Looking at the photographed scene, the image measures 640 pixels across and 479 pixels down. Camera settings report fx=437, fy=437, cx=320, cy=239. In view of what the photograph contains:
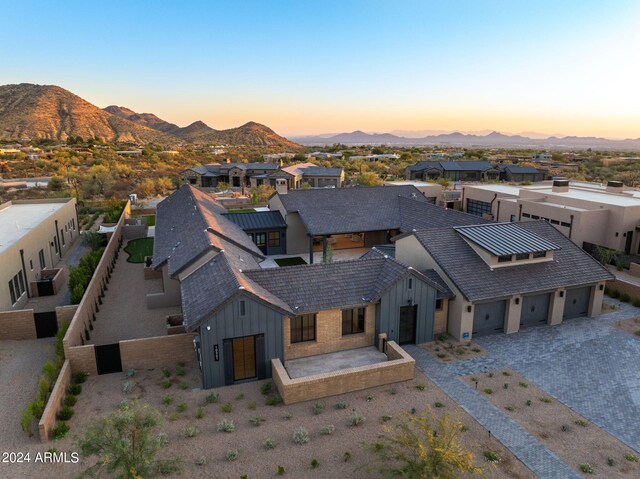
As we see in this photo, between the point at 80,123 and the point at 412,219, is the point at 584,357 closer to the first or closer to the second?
the point at 412,219

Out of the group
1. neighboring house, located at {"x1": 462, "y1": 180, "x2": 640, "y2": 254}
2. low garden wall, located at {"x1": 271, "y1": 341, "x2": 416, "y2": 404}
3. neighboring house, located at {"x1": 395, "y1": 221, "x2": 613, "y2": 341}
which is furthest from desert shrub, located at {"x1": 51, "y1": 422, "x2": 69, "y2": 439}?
neighboring house, located at {"x1": 462, "y1": 180, "x2": 640, "y2": 254}

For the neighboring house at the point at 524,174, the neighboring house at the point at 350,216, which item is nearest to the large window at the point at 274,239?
the neighboring house at the point at 350,216

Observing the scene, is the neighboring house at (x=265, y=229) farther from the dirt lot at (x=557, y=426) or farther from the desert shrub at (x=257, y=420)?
the dirt lot at (x=557, y=426)

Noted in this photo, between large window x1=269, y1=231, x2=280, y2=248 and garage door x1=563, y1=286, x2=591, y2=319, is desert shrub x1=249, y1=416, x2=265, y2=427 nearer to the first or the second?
garage door x1=563, y1=286, x2=591, y2=319

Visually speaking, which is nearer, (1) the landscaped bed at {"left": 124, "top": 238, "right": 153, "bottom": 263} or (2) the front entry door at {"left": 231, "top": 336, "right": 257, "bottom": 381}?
(2) the front entry door at {"left": 231, "top": 336, "right": 257, "bottom": 381}

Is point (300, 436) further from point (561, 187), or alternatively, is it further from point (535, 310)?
point (561, 187)

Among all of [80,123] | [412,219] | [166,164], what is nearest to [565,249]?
[412,219]
